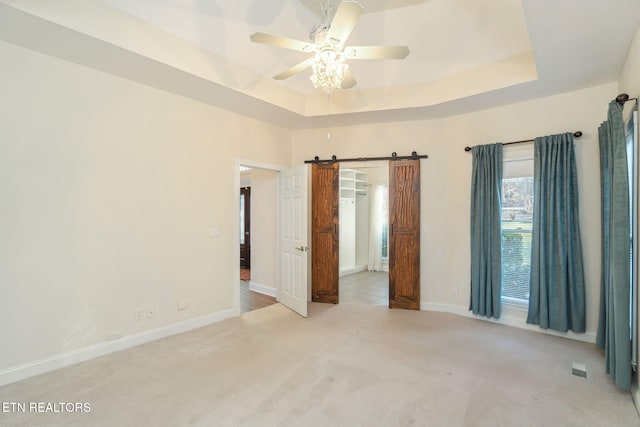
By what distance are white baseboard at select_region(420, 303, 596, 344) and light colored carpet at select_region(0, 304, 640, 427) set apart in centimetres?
12

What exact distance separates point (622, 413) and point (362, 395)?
1.75 m

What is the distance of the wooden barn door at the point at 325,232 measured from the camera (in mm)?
4629

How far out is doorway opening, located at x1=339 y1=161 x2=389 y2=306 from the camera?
6766 mm

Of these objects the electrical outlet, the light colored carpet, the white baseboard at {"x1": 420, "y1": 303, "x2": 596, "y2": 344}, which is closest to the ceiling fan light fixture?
the light colored carpet

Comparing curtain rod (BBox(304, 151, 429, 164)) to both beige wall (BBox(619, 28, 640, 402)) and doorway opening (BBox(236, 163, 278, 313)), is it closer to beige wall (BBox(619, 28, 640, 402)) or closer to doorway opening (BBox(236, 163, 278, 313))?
doorway opening (BBox(236, 163, 278, 313))

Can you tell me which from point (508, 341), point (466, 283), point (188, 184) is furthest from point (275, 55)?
point (508, 341)

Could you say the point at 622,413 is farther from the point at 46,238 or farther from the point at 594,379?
the point at 46,238

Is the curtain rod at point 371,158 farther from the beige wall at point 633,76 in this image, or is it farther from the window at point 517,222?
the beige wall at point 633,76

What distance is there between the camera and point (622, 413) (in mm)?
2070

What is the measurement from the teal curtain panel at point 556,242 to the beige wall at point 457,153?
125 millimetres

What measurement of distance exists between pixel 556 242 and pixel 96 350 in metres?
4.75

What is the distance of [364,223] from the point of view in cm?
745

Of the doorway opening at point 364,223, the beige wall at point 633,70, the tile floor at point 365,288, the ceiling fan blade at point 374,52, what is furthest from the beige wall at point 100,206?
the beige wall at point 633,70
